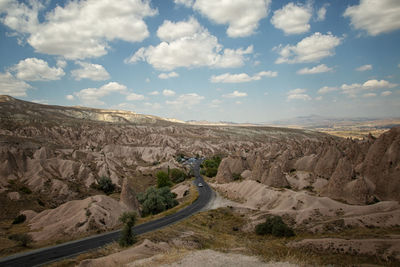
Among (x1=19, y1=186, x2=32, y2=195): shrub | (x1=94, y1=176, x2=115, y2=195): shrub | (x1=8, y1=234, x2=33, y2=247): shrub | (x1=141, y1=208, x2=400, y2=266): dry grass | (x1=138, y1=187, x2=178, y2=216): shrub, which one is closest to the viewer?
(x1=141, y1=208, x2=400, y2=266): dry grass

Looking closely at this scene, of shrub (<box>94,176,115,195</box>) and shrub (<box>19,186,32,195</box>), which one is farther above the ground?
shrub (<box>19,186,32,195</box>)

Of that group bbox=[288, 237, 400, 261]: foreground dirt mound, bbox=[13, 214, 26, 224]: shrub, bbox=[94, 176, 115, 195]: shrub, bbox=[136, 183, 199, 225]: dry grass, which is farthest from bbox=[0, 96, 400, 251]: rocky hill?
bbox=[288, 237, 400, 261]: foreground dirt mound

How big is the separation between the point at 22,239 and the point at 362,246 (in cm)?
3784

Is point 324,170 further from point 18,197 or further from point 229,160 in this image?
point 18,197

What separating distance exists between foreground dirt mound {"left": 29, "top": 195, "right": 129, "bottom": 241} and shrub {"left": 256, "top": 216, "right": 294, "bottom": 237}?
77.6ft

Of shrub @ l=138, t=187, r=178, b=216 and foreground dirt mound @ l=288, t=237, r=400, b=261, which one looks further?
shrub @ l=138, t=187, r=178, b=216

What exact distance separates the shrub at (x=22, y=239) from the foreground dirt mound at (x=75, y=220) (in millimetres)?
1735

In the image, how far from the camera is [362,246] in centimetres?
2062

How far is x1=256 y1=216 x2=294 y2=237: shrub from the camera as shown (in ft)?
99.8

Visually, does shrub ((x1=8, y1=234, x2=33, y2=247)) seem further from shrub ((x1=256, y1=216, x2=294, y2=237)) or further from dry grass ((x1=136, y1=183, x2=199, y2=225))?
shrub ((x1=256, y1=216, x2=294, y2=237))

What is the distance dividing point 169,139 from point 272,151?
72.7 m

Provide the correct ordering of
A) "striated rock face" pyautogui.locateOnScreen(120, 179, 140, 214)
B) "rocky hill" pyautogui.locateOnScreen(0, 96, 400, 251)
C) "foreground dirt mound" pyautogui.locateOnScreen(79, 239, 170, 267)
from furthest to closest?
1. "striated rock face" pyautogui.locateOnScreen(120, 179, 140, 214)
2. "rocky hill" pyautogui.locateOnScreen(0, 96, 400, 251)
3. "foreground dirt mound" pyautogui.locateOnScreen(79, 239, 170, 267)

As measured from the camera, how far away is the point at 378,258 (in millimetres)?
18734

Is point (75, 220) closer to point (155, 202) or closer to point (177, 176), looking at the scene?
point (155, 202)
